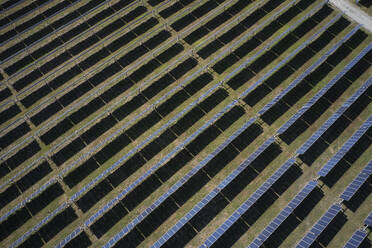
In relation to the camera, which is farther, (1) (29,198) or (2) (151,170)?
(2) (151,170)

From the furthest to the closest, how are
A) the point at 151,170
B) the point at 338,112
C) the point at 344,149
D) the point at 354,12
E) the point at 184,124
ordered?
1. the point at 354,12
2. the point at 184,124
3. the point at 338,112
4. the point at 344,149
5. the point at 151,170

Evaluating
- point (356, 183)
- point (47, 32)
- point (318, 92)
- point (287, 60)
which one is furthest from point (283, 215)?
point (47, 32)

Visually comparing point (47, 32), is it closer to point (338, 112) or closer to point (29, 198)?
point (29, 198)

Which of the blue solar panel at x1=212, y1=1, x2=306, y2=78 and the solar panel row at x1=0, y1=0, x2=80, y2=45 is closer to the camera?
the blue solar panel at x1=212, y1=1, x2=306, y2=78

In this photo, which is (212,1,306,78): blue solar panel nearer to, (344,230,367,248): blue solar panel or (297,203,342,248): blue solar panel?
(297,203,342,248): blue solar panel

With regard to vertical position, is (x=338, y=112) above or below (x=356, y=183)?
above

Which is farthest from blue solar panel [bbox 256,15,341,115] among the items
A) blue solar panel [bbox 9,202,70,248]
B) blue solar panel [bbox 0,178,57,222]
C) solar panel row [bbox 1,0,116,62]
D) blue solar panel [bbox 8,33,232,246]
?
solar panel row [bbox 1,0,116,62]

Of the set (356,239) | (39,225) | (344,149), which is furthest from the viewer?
(344,149)
